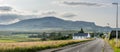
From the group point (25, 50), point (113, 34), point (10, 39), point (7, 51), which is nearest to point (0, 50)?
point (7, 51)

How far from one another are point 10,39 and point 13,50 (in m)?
20.1

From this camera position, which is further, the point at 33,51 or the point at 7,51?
the point at 33,51

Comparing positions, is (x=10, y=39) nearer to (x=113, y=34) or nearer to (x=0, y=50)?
(x=0, y=50)

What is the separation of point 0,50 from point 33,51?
17.5 ft

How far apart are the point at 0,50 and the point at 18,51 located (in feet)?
6.49

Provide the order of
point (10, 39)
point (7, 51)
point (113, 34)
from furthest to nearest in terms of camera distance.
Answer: point (113, 34) < point (10, 39) < point (7, 51)

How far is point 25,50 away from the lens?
36688 mm

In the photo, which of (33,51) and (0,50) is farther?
(33,51)

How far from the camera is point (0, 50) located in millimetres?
34094

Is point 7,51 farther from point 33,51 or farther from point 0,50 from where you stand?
point 33,51

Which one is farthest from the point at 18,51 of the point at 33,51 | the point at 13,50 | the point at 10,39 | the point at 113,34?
the point at 113,34

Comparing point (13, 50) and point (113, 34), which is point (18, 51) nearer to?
point (13, 50)

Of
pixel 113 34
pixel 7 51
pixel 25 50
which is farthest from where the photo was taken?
pixel 113 34

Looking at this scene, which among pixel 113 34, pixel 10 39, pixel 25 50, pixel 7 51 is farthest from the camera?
pixel 113 34
